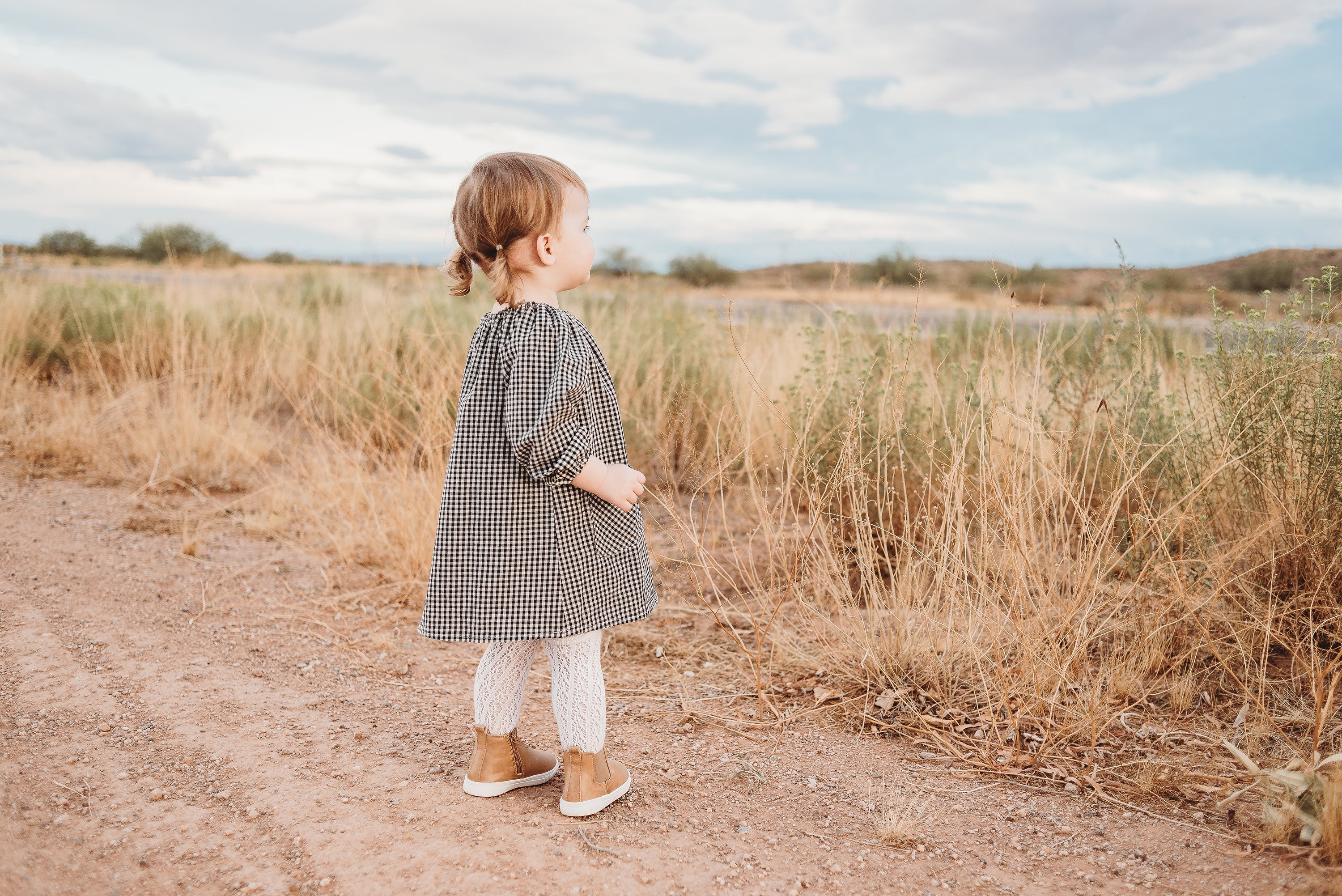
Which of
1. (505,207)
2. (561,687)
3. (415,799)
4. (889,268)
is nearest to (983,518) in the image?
(561,687)

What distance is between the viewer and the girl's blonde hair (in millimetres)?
1940

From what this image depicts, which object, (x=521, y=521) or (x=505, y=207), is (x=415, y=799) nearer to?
(x=521, y=521)

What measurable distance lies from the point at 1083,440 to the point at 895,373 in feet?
2.73

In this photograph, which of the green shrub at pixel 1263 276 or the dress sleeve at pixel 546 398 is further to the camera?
the green shrub at pixel 1263 276

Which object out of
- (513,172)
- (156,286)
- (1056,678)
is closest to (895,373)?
(1056,678)

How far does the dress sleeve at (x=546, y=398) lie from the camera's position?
6.07 feet

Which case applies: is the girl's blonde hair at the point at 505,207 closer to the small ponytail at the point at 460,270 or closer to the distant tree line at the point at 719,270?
the small ponytail at the point at 460,270

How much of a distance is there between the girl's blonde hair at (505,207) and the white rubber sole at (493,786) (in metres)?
1.14

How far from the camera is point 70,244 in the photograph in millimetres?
21797

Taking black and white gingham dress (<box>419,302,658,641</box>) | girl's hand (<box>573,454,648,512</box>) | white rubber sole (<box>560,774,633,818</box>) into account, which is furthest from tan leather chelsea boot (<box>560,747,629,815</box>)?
girl's hand (<box>573,454,648,512</box>)

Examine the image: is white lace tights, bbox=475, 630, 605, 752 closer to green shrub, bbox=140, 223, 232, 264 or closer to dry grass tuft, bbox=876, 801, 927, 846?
dry grass tuft, bbox=876, 801, 927, 846

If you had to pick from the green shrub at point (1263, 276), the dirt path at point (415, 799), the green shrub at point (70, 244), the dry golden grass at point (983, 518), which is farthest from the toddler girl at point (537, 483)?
the green shrub at point (70, 244)

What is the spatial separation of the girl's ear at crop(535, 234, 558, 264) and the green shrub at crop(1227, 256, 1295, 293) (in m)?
→ 2.79

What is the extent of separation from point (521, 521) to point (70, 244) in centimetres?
2491
